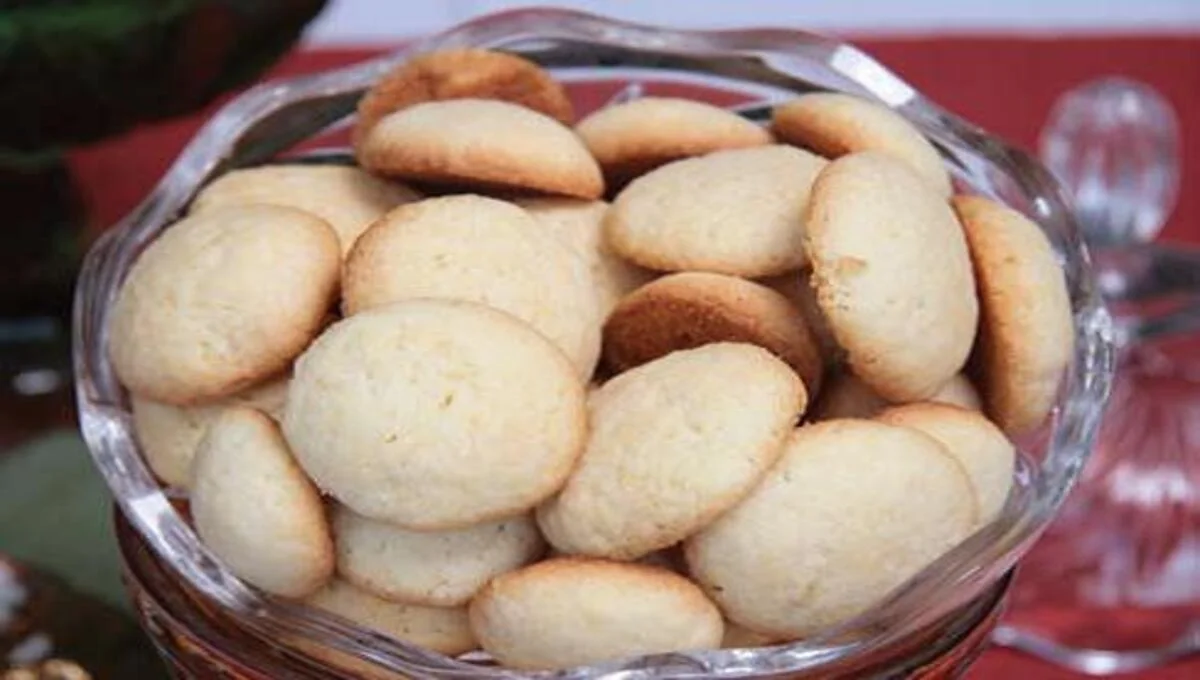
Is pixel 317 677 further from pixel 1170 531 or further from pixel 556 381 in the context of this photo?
pixel 1170 531

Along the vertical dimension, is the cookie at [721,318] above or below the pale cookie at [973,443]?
above

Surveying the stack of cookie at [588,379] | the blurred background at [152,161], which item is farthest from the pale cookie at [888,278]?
the blurred background at [152,161]

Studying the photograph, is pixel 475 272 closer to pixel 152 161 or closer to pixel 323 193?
pixel 323 193

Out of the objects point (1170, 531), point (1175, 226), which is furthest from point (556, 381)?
point (1175, 226)

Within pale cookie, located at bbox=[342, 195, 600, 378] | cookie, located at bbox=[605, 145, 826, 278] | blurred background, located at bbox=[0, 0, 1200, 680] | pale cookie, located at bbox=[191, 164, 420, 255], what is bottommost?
blurred background, located at bbox=[0, 0, 1200, 680]

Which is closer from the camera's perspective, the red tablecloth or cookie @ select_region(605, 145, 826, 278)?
cookie @ select_region(605, 145, 826, 278)

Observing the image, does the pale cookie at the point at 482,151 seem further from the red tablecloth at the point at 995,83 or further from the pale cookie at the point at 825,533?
the red tablecloth at the point at 995,83

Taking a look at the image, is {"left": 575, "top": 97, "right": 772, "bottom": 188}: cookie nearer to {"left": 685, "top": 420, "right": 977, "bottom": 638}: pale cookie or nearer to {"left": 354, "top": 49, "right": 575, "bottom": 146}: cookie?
{"left": 354, "top": 49, "right": 575, "bottom": 146}: cookie

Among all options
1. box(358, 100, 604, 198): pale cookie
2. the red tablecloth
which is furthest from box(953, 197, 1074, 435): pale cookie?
the red tablecloth
